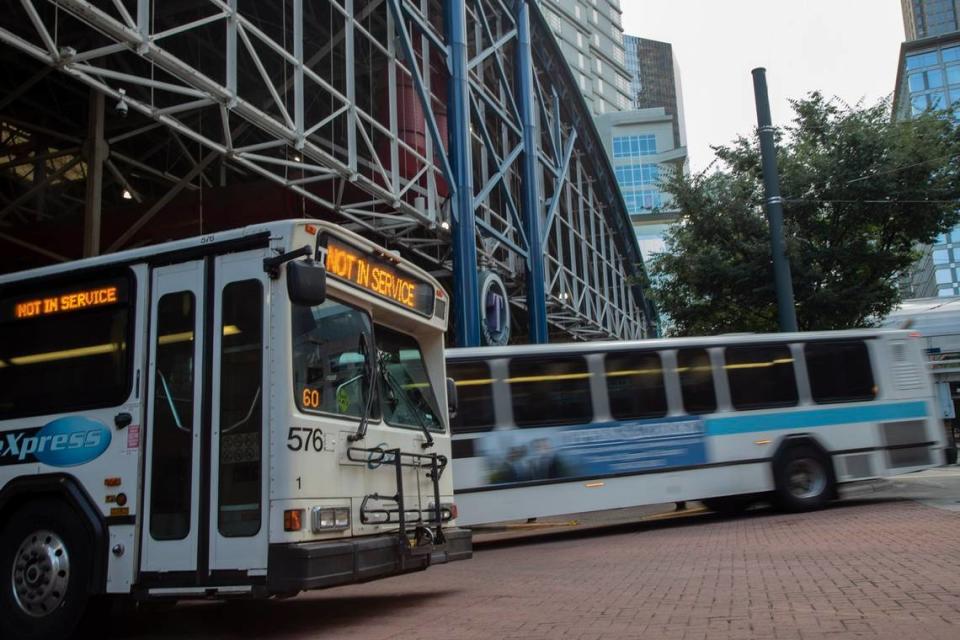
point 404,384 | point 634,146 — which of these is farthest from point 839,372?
point 634,146

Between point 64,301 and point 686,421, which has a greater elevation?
point 64,301

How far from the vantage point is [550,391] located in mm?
13828

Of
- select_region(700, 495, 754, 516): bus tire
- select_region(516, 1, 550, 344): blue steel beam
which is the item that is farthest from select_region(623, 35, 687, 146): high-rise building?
select_region(700, 495, 754, 516): bus tire

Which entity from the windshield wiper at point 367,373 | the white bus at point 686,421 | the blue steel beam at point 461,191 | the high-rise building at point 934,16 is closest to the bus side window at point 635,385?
the white bus at point 686,421

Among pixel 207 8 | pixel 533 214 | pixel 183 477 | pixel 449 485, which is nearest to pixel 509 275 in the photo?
pixel 533 214

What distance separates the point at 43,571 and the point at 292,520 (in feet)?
7.24

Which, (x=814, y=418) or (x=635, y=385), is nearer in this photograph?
(x=635, y=385)

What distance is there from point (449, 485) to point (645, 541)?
17.0 feet

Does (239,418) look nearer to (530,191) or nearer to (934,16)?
(530,191)

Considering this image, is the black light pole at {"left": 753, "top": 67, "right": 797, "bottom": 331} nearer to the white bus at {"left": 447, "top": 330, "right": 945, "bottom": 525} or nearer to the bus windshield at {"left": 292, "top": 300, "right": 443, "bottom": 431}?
the white bus at {"left": 447, "top": 330, "right": 945, "bottom": 525}

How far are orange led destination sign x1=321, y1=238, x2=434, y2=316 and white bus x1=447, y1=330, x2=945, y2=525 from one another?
531 centimetres

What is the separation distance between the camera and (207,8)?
18031mm

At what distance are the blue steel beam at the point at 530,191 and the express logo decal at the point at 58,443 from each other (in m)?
19.4

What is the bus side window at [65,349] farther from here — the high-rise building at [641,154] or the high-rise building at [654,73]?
the high-rise building at [654,73]
